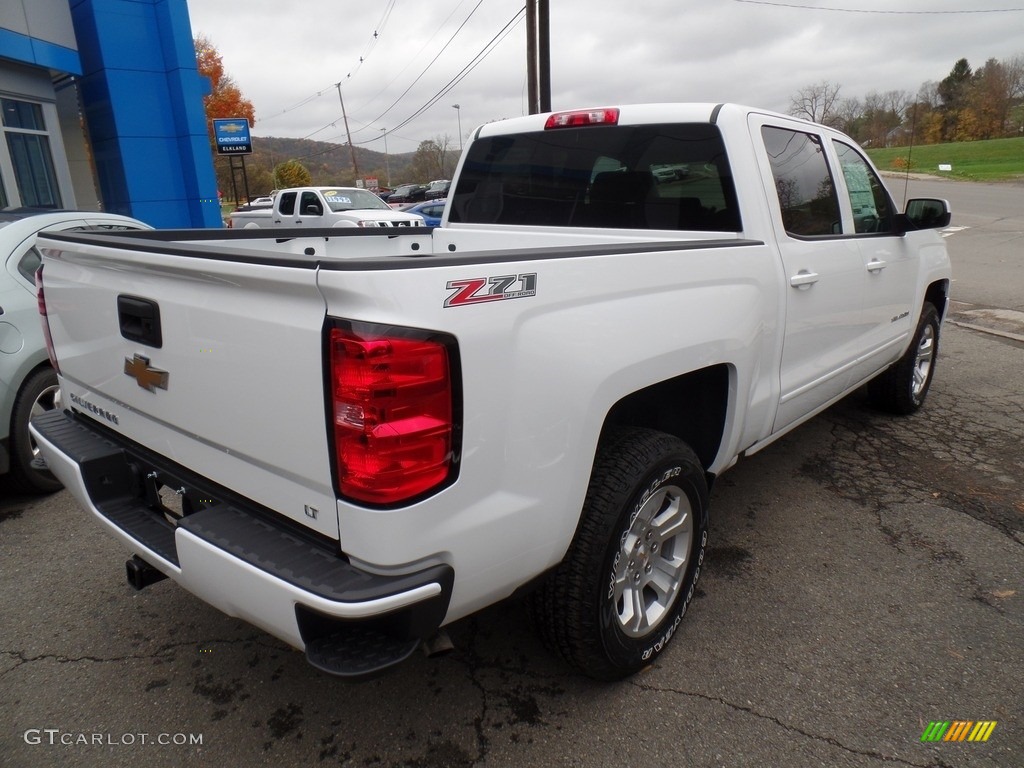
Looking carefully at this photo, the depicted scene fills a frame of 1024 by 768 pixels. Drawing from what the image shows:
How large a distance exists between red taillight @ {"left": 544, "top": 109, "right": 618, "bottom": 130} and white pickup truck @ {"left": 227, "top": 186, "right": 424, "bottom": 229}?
35.9 feet

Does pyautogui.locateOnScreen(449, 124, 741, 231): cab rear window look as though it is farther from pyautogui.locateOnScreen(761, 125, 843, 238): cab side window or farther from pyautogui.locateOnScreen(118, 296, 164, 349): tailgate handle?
pyautogui.locateOnScreen(118, 296, 164, 349): tailgate handle

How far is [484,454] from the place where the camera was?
5.78 ft

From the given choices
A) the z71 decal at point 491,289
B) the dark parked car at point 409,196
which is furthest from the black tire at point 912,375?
the dark parked car at point 409,196

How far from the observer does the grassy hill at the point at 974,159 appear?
118ft

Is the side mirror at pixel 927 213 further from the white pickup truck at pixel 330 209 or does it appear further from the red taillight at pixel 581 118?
the white pickup truck at pixel 330 209

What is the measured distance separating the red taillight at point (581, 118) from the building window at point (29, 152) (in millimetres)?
11816

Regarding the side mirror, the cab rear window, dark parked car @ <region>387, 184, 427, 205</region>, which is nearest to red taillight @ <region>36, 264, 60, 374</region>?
the cab rear window

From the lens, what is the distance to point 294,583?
168 cm

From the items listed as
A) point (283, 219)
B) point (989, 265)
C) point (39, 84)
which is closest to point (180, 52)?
point (39, 84)

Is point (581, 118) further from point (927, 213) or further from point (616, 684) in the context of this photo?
point (616, 684)

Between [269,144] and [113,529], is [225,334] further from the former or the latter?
[269,144]

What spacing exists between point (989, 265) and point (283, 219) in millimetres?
15119

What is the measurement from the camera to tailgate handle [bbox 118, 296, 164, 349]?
2.07 m

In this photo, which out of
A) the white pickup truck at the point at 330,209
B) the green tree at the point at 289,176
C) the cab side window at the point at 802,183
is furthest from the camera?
the green tree at the point at 289,176
